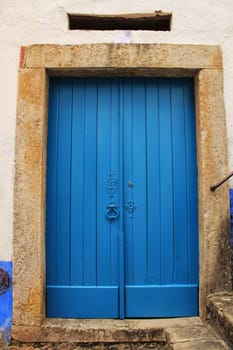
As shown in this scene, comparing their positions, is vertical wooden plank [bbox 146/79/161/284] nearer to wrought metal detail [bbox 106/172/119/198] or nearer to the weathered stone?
wrought metal detail [bbox 106/172/119/198]

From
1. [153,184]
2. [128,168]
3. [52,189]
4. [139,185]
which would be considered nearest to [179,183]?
[153,184]

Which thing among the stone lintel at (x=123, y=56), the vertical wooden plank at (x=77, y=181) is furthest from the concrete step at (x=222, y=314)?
the stone lintel at (x=123, y=56)

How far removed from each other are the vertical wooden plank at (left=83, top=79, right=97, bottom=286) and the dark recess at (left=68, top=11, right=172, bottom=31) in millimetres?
547

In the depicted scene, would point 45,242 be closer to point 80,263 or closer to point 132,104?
point 80,263

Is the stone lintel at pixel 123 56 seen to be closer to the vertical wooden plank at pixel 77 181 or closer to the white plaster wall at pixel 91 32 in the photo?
the white plaster wall at pixel 91 32

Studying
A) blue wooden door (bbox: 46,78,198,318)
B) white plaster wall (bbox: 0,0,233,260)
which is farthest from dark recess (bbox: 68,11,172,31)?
blue wooden door (bbox: 46,78,198,318)

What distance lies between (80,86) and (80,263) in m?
1.53

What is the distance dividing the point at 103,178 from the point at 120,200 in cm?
24

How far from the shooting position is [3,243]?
270cm

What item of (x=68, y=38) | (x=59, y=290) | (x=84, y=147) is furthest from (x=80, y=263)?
(x=68, y=38)

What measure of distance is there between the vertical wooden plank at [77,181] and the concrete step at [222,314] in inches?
42.0

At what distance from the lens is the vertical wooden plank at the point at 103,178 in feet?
9.23

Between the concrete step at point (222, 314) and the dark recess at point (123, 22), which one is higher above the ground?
the dark recess at point (123, 22)

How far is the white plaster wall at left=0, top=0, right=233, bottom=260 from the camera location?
279 centimetres
